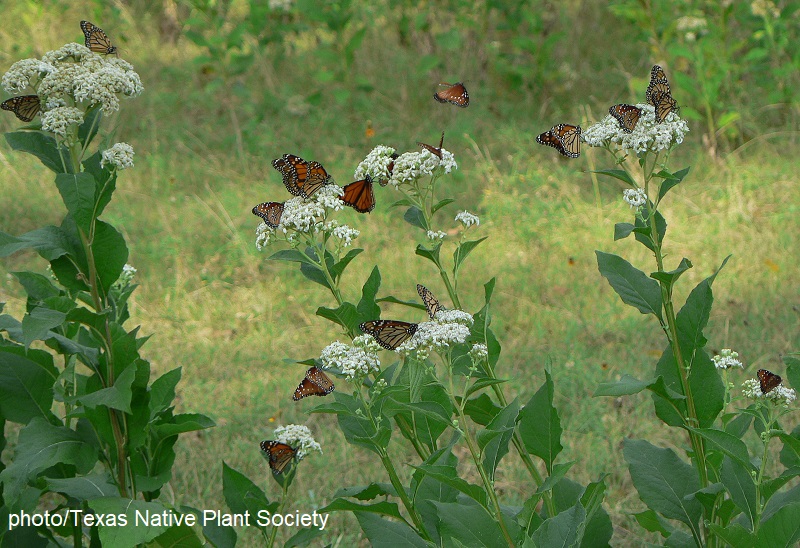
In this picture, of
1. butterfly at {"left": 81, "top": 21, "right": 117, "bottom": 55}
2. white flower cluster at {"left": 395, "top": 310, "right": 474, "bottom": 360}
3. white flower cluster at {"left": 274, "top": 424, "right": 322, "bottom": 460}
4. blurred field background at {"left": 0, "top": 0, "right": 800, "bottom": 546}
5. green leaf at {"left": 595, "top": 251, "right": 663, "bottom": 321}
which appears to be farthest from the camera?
blurred field background at {"left": 0, "top": 0, "right": 800, "bottom": 546}

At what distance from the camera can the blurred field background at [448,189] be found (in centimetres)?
350

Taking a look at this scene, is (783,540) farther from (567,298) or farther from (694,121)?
(694,121)

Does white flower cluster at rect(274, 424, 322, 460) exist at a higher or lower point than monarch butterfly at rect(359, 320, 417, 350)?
lower

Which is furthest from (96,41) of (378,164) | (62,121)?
(378,164)

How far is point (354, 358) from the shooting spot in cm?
160

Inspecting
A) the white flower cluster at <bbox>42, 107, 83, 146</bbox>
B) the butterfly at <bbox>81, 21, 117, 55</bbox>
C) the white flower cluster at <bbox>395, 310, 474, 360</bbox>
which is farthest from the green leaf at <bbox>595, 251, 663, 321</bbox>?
the butterfly at <bbox>81, 21, 117, 55</bbox>

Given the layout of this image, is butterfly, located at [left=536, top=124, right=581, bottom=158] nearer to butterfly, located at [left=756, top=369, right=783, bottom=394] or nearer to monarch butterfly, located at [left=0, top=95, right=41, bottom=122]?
butterfly, located at [left=756, top=369, right=783, bottom=394]

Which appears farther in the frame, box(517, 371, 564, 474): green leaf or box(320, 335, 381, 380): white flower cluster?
box(517, 371, 564, 474): green leaf

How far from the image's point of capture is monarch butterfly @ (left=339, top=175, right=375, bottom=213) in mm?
1839

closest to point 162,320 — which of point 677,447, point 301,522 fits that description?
point 301,522

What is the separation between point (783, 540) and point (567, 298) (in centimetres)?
257

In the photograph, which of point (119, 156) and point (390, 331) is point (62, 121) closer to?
point (119, 156)

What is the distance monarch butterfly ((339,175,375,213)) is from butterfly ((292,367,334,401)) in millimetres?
347

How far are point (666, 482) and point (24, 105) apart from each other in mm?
1538
